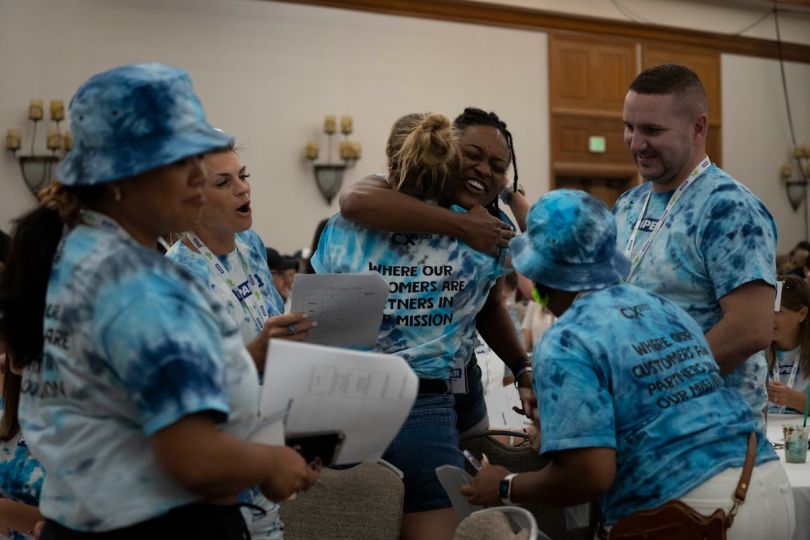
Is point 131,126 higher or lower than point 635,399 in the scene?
higher

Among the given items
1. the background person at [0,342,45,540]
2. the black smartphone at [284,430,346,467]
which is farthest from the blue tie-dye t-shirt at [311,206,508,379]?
the background person at [0,342,45,540]

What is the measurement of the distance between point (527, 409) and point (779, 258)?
6836 mm

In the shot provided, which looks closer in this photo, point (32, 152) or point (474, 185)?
point (474, 185)

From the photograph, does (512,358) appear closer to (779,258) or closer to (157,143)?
(157,143)

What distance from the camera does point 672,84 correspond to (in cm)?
289

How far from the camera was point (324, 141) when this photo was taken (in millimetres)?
11086

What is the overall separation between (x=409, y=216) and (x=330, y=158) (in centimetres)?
861

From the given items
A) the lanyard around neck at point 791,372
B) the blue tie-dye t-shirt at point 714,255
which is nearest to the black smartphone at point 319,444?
the blue tie-dye t-shirt at point 714,255

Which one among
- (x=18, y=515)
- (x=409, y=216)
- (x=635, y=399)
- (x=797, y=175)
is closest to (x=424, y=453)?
(x=409, y=216)

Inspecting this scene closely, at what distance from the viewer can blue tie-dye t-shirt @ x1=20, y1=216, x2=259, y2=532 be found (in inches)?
55.5

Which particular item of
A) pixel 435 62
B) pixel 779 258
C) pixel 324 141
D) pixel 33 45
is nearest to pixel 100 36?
pixel 33 45

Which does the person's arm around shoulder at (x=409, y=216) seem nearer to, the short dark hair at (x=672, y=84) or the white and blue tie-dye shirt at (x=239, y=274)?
the white and blue tie-dye shirt at (x=239, y=274)

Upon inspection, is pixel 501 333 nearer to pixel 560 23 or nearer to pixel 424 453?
pixel 424 453

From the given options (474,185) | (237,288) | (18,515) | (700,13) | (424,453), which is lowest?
(18,515)
